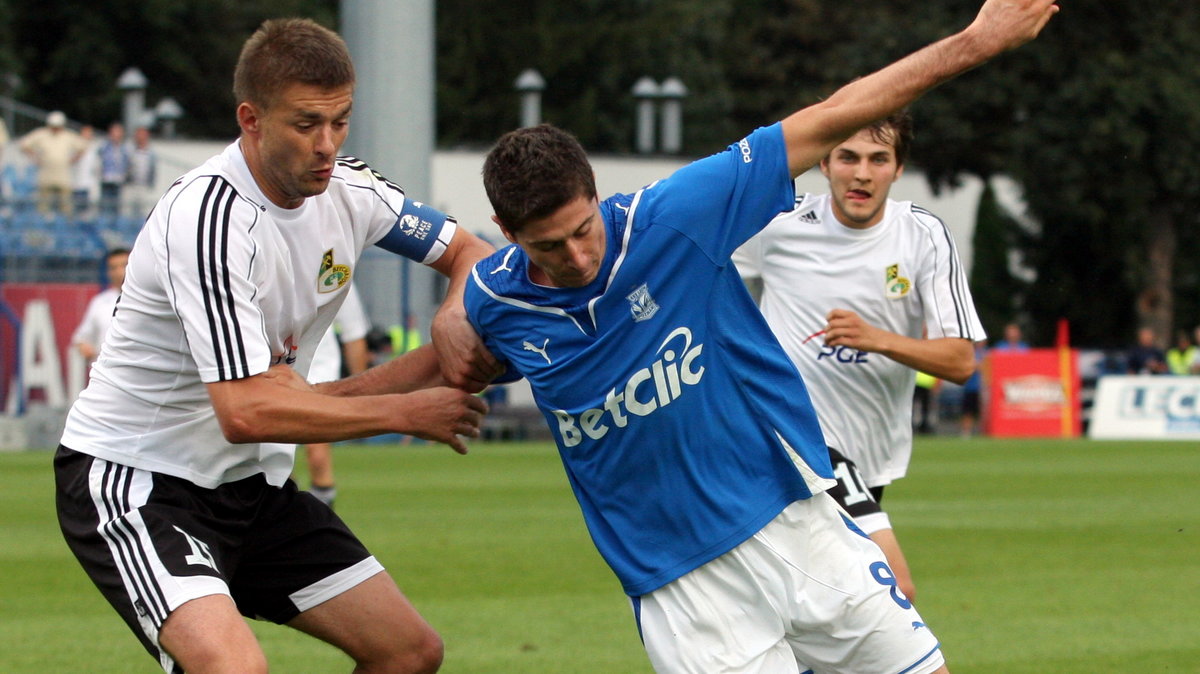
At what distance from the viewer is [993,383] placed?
89.7 feet

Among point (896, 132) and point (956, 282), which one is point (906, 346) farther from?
point (896, 132)

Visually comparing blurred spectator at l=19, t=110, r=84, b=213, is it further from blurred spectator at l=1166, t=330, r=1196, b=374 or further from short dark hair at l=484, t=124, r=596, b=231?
short dark hair at l=484, t=124, r=596, b=231

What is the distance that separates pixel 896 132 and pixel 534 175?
306cm

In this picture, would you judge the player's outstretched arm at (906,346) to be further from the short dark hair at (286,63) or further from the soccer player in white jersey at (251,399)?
the short dark hair at (286,63)

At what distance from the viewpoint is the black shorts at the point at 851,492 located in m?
6.66

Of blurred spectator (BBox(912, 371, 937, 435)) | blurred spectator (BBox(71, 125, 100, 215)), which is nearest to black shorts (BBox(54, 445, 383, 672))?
blurred spectator (BBox(71, 125, 100, 215))

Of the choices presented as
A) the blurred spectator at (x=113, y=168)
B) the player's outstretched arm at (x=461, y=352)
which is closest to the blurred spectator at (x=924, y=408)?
the blurred spectator at (x=113, y=168)

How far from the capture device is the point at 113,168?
25.4 meters

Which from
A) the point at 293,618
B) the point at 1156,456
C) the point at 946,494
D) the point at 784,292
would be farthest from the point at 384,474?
the point at 293,618

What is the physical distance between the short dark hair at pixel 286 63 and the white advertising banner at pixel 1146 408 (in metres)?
22.6

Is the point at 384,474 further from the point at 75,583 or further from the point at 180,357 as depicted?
the point at 180,357

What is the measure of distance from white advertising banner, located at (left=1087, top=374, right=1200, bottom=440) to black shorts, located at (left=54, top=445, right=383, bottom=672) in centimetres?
2195

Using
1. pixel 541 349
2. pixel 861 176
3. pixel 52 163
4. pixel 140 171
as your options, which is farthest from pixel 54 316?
pixel 541 349

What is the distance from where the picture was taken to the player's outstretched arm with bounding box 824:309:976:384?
6289 millimetres
